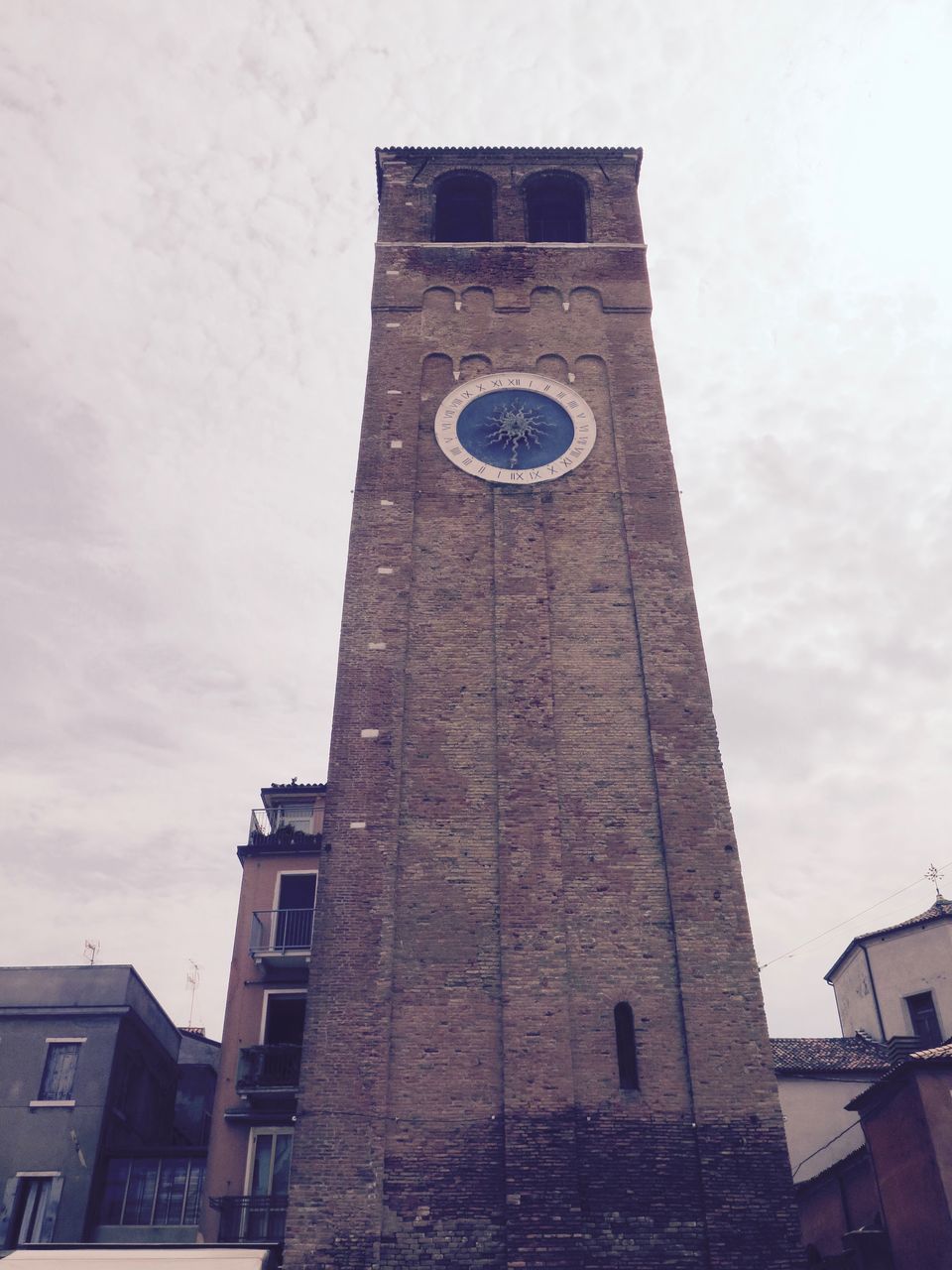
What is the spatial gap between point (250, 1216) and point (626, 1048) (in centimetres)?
825

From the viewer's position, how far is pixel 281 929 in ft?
69.9

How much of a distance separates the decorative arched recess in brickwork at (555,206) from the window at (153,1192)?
21386 millimetres

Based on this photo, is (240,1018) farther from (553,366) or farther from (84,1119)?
(553,366)

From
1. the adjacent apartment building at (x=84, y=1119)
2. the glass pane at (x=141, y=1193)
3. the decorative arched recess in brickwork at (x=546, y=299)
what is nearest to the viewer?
the adjacent apartment building at (x=84, y=1119)

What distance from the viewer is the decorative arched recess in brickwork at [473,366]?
2221cm

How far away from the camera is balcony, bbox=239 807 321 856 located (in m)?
22.2

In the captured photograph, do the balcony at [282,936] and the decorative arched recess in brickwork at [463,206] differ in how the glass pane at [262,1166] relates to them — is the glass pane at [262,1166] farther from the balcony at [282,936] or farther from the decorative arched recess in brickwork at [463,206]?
the decorative arched recess in brickwork at [463,206]

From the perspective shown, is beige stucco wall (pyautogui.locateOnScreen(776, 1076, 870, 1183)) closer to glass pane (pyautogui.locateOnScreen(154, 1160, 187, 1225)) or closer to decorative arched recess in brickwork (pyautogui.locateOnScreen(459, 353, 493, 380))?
glass pane (pyautogui.locateOnScreen(154, 1160, 187, 1225))

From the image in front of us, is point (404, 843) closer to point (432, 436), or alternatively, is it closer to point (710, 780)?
point (710, 780)

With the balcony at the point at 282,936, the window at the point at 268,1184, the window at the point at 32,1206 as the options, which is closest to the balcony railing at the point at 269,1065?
the window at the point at 268,1184

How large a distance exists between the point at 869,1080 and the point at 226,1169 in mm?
14600

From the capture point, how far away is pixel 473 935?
15.4 m

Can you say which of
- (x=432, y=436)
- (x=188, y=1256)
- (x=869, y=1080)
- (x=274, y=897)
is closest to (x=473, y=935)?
(x=188, y=1256)

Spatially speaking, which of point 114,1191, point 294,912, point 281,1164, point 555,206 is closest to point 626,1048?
point 281,1164
